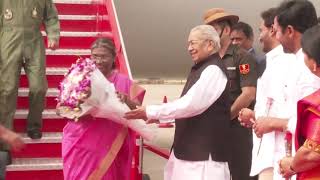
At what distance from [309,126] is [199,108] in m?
1.19

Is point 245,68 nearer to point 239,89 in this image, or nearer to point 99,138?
point 239,89

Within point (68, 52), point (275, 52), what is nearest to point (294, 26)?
point (275, 52)

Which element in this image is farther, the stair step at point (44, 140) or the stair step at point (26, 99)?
the stair step at point (26, 99)

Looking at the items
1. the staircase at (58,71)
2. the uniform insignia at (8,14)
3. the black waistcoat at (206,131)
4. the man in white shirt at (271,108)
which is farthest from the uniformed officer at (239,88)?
the uniform insignia at (8,14)

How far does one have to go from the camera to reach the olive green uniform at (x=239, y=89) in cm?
519

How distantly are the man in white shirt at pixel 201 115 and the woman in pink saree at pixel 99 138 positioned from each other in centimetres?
29

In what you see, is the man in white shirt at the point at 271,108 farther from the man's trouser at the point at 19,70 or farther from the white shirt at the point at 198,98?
the man's trouser at the point at 19,70

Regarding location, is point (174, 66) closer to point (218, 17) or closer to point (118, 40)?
point (118, 40)

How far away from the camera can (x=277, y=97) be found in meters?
3.62

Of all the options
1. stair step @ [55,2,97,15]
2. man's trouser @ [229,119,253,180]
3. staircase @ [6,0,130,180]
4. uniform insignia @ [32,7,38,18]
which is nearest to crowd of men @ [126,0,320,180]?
man's trouser @ [229,119,253,180]

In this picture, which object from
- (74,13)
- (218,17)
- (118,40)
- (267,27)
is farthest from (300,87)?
(74,13)

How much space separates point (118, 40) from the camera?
6160 millimetres

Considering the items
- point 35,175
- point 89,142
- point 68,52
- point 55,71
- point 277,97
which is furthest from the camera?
point 68,52

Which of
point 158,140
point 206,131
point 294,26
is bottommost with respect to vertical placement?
point 158,140
